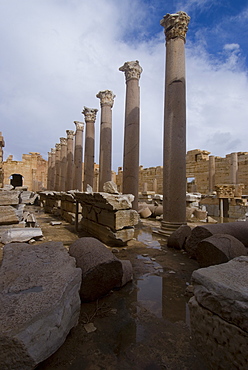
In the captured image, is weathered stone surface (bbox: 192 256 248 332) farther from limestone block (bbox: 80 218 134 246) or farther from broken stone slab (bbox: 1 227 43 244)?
broken stone slab (bbox: 1 227 43 244)

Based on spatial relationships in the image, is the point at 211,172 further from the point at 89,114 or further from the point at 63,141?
the point at 63,141

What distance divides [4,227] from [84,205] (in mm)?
2426

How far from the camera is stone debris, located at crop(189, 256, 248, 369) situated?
1329mm

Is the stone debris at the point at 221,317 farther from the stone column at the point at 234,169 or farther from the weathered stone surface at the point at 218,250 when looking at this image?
Answer: the stone column at the point at 234,169

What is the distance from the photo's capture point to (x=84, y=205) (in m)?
6.80

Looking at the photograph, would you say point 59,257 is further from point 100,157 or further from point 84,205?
point 100,157

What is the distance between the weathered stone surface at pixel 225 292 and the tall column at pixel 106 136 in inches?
364

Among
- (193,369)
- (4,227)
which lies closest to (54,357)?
(193,369)

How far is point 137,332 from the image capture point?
190cm

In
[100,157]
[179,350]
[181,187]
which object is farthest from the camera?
[100,157]

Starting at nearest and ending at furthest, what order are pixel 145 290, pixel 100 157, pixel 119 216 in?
pixel 145 290 < pixel 119 216 < pixel 100 157

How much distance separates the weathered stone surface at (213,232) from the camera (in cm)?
393

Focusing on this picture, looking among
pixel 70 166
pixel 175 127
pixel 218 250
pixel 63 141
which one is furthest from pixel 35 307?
pixel 63 141

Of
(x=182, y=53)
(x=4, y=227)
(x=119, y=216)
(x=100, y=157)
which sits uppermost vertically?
Answer: (x=182, y=53)
